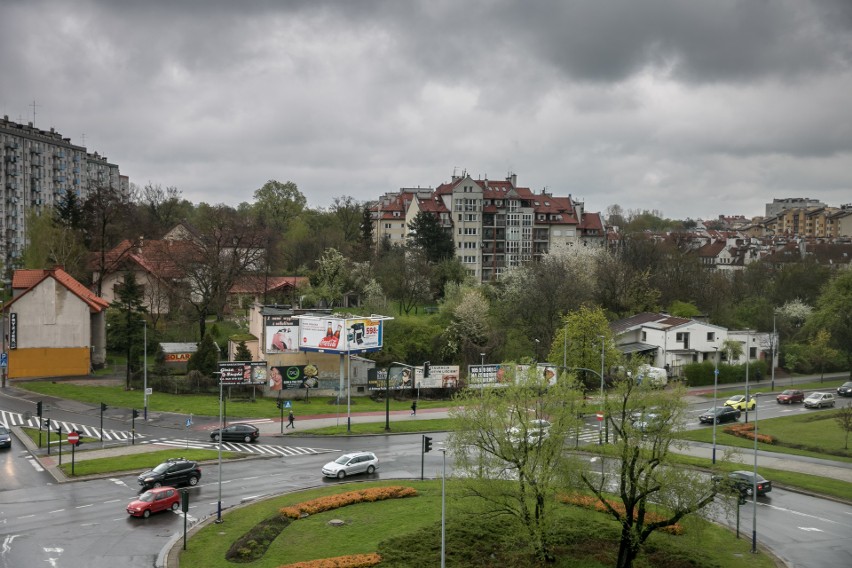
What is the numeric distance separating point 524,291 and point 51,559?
220ft

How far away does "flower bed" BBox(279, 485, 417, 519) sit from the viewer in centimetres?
3378

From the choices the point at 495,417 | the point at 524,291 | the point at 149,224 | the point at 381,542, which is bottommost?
the point at 381,542

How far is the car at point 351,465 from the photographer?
4172 centimetres

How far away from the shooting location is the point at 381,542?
3036cm

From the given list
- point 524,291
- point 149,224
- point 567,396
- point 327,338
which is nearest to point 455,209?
point 524,291

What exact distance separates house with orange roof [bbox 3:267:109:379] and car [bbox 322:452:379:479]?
3811cm

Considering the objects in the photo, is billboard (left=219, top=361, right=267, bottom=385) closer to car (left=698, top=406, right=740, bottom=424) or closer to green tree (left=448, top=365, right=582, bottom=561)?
green tree (left=448, top=365, right=582, bottom=561)

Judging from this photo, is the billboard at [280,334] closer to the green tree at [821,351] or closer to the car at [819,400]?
the car at [819,400]

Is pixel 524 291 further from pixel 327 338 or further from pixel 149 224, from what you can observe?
pixel 149 224

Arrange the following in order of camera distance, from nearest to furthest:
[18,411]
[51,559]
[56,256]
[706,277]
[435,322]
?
[51,559] < [18,411] < [435,322] < [56,256] < [706,277]

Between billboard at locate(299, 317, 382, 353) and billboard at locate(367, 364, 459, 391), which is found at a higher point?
billboard at locate(299, 317, 382, 353)

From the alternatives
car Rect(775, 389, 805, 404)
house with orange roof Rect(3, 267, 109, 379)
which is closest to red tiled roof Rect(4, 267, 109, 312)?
house with orange roof Rect(3, 267, 109, 379)

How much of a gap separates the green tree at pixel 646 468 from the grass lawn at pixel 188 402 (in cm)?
3453

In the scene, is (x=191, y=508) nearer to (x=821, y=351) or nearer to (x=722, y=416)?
(x=722, y=416)
